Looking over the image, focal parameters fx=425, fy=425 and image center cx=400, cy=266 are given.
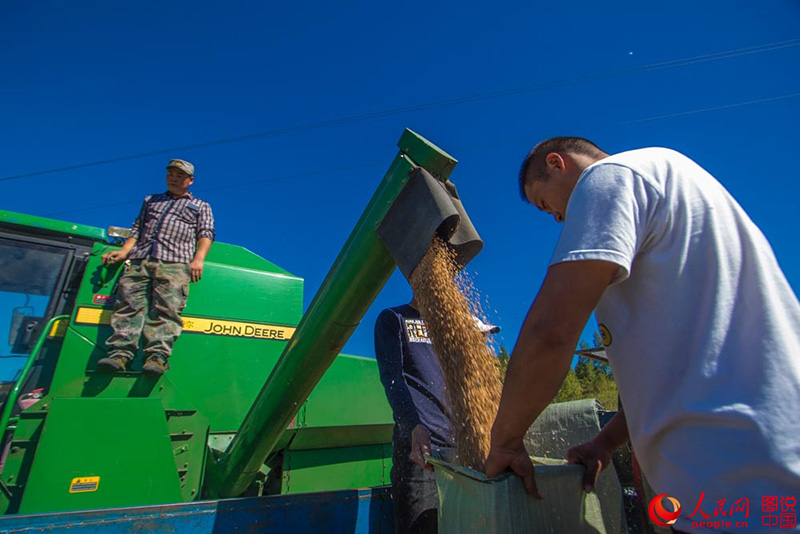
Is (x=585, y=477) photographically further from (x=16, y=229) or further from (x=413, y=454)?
(x=16, y=229)

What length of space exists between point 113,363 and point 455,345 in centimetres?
242

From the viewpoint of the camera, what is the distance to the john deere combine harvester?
1765mm

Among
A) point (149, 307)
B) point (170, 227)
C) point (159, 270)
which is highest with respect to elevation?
point (170, 227)

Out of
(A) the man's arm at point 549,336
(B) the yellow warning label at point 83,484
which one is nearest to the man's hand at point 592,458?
(A) the man's arm at point 549,336

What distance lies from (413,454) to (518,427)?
3.01 feet

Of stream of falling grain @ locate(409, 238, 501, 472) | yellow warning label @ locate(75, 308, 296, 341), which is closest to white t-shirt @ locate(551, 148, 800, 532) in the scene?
stream of falling grain @ locate(409, 238, 501, 472)

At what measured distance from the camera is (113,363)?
2.78 m

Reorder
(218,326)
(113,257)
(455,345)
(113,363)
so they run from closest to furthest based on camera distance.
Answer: (455,345) < (113,363) < (113,257) < (218,326)

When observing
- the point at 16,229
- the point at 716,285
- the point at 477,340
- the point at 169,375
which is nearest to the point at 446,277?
the point at 477,340

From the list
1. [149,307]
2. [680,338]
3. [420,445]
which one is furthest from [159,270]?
[680,338]

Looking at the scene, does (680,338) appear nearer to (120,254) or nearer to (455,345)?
(455,345)

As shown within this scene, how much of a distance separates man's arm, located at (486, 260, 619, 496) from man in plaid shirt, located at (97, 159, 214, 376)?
2.74 meters

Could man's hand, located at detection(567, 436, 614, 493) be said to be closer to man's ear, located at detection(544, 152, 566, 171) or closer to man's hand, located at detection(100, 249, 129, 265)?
man's ear, located at detection(544, 152, 566, 171)

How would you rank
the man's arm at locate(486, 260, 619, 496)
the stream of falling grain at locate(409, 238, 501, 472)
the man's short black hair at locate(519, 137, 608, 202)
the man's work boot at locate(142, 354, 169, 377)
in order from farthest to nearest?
the man's work boot at locate(142, 354, 169, 377) < the stream of falling grain at locate(409, 238, 501, 472) < the man's short black hair at locate(519, 137, 608, 202) < the man's arm at locate(486, 260, 619, 496)
